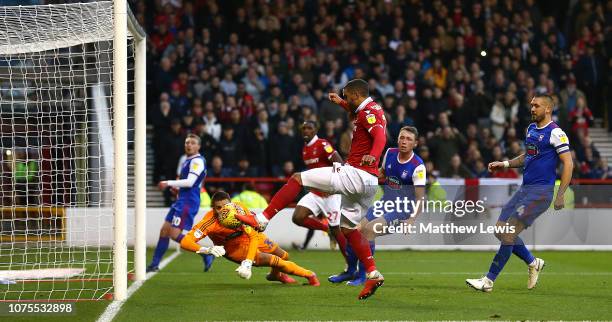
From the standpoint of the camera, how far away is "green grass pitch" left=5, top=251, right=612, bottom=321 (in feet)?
29.0

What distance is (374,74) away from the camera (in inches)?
893

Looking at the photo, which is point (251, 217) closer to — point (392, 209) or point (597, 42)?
point (392, 209)

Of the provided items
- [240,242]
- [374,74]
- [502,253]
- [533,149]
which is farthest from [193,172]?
[374,74]

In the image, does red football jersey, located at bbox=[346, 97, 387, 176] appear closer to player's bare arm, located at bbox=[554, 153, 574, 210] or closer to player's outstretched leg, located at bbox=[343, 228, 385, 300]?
player's outstretched leg, located at bbox=[343, 228, 385, 300]

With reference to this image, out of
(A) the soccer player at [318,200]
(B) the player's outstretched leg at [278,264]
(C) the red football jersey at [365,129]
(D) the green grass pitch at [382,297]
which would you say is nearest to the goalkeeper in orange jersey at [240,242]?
(B) the player's outstretched leg at [278,264]

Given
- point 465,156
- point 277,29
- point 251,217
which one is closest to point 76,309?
point 251,217

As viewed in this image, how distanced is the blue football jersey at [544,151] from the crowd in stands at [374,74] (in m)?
8.62

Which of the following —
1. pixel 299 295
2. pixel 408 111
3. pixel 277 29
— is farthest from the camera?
pixel 277 29

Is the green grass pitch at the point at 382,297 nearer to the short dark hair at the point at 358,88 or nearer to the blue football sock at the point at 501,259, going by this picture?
the blue football sock at the point at 501,259

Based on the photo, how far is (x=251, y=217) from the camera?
9.38 m

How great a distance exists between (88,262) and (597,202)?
1029 cm

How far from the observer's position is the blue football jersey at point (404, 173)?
11945 mm

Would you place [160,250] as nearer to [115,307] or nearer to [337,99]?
[115,307]

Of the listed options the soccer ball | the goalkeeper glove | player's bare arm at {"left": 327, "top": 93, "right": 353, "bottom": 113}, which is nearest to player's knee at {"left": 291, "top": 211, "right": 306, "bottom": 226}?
the soccer ball
